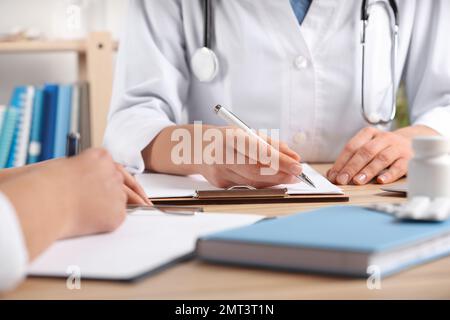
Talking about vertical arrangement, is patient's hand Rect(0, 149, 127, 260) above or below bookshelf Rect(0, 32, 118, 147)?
below

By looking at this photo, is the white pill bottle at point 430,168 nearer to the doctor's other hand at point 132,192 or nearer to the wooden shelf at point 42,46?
the doctor's other hand at point 132,192

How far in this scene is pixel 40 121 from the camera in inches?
97.0

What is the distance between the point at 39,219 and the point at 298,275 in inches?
8.3

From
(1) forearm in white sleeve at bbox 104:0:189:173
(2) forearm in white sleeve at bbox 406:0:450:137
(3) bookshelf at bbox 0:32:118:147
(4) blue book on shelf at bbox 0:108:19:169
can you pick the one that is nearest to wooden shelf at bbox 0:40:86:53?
(3) bookshelf at bbox 0:32:118:147

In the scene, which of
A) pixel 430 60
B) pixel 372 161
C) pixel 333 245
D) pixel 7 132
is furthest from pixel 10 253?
pixel 7 132

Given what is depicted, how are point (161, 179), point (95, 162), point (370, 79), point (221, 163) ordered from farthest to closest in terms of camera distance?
point (370, 79), point (161, 179), point (221, 163), point (95, 162)

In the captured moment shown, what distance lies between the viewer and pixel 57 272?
57 cm

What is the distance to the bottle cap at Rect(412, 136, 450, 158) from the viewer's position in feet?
2.55

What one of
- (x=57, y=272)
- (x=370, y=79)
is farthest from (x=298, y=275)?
(x=370, y=79)

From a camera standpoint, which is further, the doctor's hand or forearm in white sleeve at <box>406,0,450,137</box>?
forearm in white sleeve at <box>406,0,450,137</box>

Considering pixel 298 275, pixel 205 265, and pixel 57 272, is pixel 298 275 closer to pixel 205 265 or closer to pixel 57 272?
pixel 205 265

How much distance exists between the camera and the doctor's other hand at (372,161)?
1.14 m

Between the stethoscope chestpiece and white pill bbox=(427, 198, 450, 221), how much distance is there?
2.52 feet

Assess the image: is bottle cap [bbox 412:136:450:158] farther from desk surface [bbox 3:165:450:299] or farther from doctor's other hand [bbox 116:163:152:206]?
doctor's other hand [bbox 116:163:152:206]
